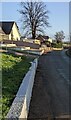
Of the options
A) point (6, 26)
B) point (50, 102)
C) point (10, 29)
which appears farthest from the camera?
point (6, 26)

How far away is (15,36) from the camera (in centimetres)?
8962

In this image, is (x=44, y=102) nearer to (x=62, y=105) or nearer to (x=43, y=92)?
(x=62, y=105)

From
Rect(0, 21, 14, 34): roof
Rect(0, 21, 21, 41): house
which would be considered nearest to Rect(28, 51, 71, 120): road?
Rect(0, 21, 21, 41): house

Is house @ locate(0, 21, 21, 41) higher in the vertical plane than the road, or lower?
higher

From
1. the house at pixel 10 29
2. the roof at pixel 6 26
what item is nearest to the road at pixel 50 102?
the house at pixel 10 29

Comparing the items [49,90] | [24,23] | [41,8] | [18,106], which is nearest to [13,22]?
[24,23]

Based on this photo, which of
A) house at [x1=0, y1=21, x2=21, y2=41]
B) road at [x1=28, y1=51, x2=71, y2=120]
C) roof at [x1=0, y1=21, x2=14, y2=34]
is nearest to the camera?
road at [x1=28, y1=51, x2=71, y2=120]

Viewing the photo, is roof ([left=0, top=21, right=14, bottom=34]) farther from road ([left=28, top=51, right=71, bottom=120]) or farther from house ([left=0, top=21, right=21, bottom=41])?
road ([left=28, top=51, right=71, bottom=120])

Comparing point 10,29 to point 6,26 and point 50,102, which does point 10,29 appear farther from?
point 50,102

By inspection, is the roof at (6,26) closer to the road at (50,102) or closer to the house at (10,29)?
the house at (10,29)

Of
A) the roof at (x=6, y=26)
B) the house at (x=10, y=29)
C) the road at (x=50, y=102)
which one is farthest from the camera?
the roof at (x=6, y=26)

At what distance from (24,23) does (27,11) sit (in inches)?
143

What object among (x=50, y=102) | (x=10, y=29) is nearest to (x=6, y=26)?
(x=10, y=29)

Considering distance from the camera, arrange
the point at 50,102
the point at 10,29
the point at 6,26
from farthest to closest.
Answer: the point at 6,26
the point at 10,29
the point at 50,102
